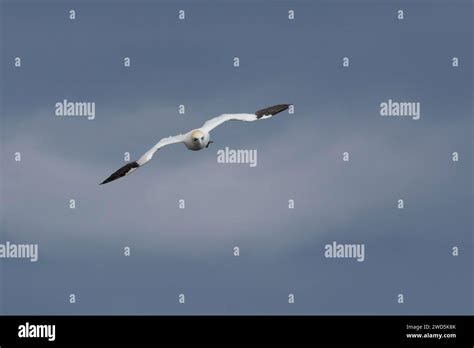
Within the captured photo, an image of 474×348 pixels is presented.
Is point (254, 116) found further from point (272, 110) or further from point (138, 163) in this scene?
point (138, 163)

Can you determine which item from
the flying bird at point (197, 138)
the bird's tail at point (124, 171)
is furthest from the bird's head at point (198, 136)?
the bird's tail at point (124, 171)

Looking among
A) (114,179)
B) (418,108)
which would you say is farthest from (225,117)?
(418,108)

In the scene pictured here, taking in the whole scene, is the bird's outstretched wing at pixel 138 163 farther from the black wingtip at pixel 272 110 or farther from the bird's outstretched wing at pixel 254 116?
the black wingtip at pixel 272 110

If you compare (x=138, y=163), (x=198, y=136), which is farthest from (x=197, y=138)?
(x=138, y=163)

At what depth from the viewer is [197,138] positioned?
29.2m

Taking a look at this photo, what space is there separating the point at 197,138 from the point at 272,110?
13.6ft

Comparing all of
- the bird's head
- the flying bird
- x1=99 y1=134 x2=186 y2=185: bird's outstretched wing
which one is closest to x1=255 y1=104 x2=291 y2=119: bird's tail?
the flying bird

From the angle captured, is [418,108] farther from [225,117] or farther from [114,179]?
[114,179]

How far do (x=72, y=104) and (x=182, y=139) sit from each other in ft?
19.9

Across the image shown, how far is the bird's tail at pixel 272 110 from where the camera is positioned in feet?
107

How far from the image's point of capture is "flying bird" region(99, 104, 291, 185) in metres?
29.4

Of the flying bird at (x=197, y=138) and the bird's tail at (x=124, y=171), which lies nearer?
the flying bird at (x=197, y=138)

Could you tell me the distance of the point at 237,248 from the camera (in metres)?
33.2
